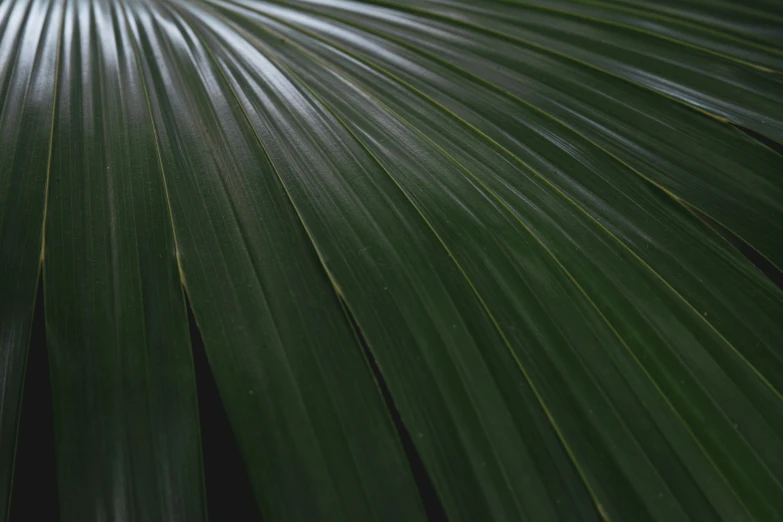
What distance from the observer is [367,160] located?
600 millimetres

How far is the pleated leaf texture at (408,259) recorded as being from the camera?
429 mm

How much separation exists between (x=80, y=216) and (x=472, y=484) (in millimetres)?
416

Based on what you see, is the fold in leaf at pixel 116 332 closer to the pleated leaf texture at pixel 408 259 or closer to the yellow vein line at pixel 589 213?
the pleated leaf texture at pixel 408 259

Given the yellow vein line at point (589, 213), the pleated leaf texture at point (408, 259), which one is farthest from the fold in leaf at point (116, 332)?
the yellow vein line at point (589, 213)

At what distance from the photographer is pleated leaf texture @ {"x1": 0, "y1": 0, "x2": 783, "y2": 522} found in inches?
16.9

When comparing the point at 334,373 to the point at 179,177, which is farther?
the point at 179,177

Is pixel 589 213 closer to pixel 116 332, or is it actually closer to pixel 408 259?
pixel 408 259

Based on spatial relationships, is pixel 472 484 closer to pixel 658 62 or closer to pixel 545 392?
pixel 545 392

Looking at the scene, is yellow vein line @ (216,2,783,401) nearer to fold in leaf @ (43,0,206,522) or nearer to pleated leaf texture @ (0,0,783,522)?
pleated leaf texture @ (0,0,783,522)

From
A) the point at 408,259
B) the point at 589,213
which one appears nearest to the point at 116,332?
the point at 408,259

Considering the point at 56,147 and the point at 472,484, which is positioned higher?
the point at 56,147

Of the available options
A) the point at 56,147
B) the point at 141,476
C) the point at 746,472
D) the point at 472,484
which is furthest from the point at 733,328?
the point at 56,147

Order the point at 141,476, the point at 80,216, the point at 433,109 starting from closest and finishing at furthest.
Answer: the point at 141,476 → the point at 80,216 → the point at 433,109

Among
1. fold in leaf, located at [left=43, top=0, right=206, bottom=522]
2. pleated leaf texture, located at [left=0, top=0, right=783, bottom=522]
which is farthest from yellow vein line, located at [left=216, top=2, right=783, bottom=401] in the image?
fold in leaf, located at [left=43, top=0, right=206, bottom=522]
